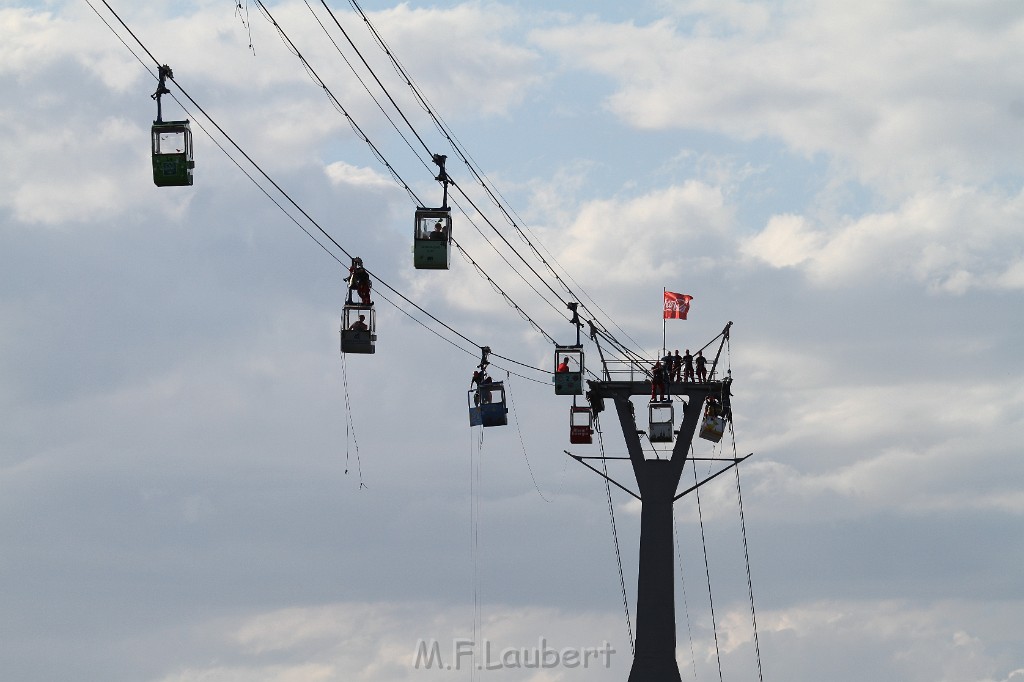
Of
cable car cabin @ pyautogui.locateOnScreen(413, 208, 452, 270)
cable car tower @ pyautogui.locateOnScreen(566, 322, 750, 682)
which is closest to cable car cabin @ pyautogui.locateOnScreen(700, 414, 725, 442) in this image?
cable car tower @ pyautogui.locateOnScreen(566, 322, 750, 682)

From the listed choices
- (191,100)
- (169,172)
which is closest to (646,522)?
(169,172)

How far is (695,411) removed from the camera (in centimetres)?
7062

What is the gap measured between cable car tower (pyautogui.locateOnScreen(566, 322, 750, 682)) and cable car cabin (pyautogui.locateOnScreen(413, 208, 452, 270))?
20543mm

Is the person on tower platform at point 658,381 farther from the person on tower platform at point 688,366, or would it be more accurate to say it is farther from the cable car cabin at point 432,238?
the cable car cabin at point 432,238

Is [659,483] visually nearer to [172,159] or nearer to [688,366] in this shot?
[688,366]

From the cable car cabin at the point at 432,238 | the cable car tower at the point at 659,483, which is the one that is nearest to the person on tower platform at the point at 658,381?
the cable car tower at the point at 659,483

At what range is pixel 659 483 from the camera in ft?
235

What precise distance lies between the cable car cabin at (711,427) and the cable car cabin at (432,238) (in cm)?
2154

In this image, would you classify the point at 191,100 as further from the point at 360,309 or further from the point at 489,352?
the point at 489,352

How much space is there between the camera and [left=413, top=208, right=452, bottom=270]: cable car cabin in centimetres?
5103

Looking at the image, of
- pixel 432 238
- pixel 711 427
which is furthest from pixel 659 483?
pixel 432 238

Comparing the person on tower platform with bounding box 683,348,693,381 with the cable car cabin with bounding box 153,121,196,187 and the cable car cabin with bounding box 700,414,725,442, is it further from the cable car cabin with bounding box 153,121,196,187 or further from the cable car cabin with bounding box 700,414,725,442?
the cable car cabin with bounding box 153,121,196,187

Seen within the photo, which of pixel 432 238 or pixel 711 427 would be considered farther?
pixel 711 427

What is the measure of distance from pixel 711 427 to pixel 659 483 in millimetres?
2921
